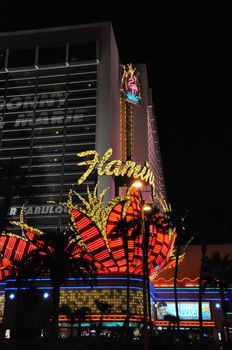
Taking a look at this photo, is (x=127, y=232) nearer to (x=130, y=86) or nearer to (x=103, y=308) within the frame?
(x=103, y=308)

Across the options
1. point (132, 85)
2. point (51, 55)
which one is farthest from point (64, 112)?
point (132, 85)

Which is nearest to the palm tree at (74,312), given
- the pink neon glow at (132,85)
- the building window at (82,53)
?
the pink neon glow at (132,85)

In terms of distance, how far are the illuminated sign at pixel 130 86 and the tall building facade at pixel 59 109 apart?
3.16 m

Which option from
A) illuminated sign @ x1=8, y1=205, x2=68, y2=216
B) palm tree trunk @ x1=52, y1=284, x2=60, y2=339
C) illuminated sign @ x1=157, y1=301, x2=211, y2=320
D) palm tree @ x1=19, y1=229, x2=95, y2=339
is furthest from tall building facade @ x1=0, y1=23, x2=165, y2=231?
palm tree trunk @ x1=52, y1=284, x2=60, y2=339

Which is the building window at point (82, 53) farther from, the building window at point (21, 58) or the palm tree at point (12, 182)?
the palm tree at point (12, 182)

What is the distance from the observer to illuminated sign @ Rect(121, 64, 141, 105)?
93188 mm

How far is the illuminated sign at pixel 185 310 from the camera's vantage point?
62.3m

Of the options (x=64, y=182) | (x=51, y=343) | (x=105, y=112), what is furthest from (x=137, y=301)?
(x=105, y=112)

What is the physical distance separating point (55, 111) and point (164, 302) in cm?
5281

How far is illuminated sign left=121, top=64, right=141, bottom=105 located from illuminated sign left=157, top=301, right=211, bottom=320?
46.0 meters

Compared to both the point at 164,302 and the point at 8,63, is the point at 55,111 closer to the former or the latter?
the point at 8,63

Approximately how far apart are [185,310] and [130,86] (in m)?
51.4

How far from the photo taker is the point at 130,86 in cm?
9494

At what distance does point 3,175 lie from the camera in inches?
1576
